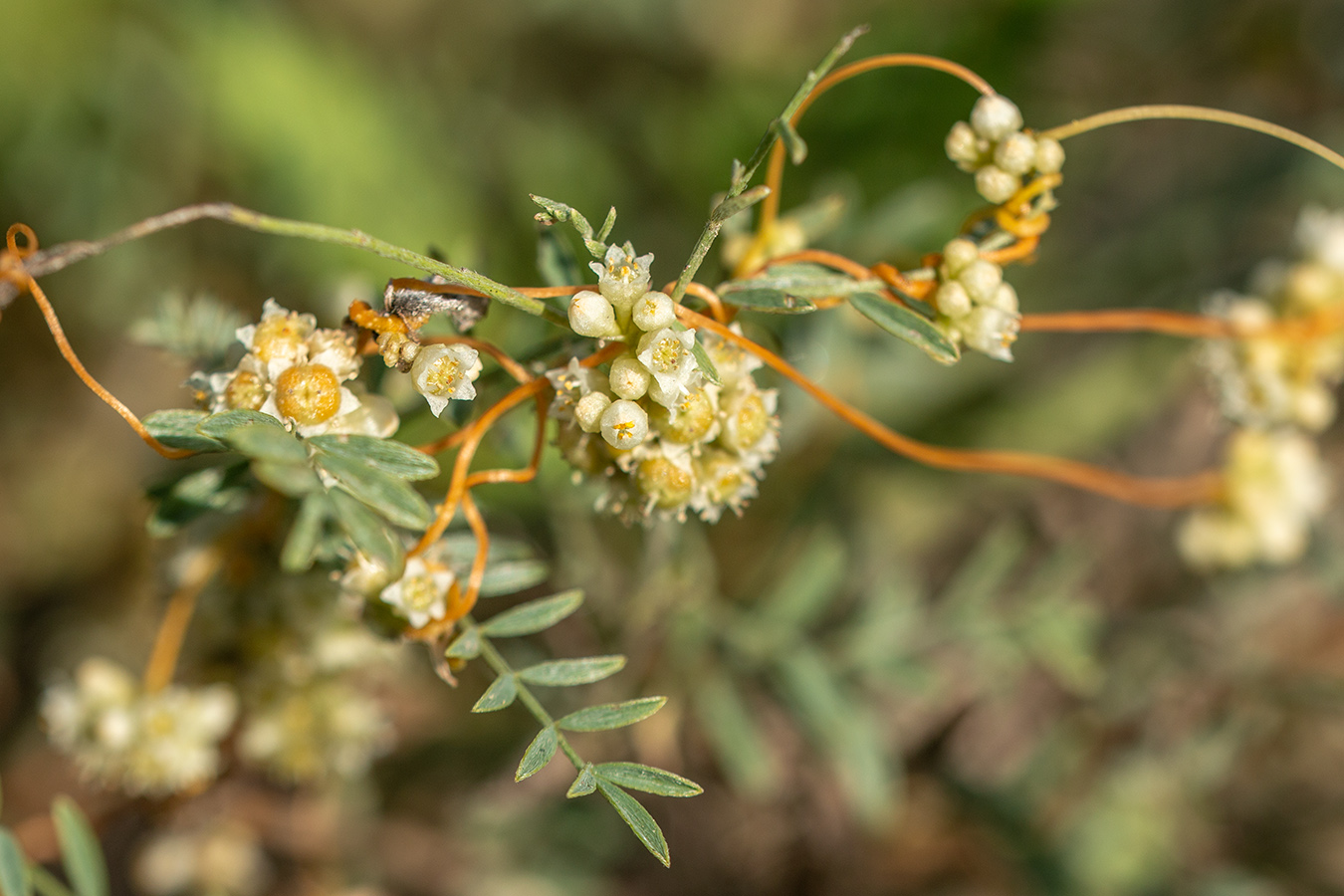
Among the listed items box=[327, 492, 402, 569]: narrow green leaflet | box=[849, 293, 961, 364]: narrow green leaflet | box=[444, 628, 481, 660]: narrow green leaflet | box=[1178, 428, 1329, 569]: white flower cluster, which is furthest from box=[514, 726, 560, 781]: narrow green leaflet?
box=[1178, 428, 1329, 569]: white flower cluster

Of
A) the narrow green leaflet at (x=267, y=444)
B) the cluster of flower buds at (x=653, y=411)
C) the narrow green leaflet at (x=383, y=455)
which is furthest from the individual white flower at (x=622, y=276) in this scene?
the narrow green leaflet at (x=267, y=444)

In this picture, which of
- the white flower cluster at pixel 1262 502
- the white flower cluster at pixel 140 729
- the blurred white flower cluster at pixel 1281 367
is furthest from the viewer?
the white flower cluster at pixel 1262 502

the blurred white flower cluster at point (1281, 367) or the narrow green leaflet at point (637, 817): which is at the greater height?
the blurred white flower cluster at point (1281, 367)

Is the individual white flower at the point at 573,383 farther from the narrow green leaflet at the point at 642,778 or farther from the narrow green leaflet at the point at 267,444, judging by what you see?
the narrow green leaflet at the point at 642,778

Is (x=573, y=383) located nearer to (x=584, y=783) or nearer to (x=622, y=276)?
(x=622, y=276)

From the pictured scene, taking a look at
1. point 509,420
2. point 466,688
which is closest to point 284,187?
point 466,688

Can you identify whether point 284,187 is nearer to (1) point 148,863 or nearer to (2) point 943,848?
(1) point 148,863

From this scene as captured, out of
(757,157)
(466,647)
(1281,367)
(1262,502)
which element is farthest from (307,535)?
(1262,502)

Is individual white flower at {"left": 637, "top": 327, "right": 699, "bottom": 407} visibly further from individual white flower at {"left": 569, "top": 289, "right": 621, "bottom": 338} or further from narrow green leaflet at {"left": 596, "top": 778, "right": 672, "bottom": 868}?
narrow green leaflet at {"left": 596, "top": 778, "right": 672, "bottom": 868}
